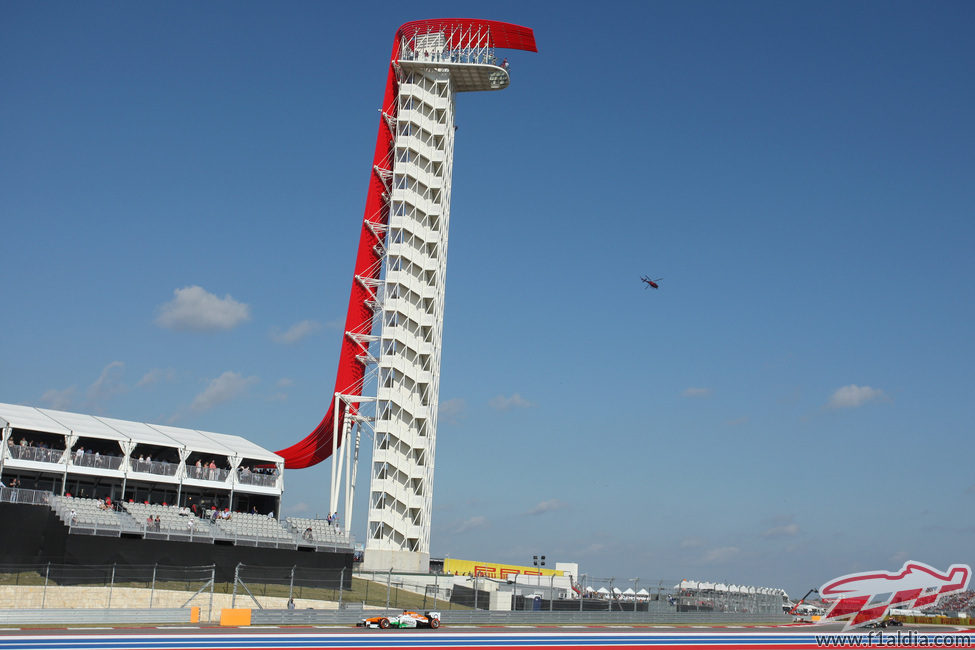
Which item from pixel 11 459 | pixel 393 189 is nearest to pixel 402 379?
pixel 393 189

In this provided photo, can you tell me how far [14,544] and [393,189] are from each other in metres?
35.4

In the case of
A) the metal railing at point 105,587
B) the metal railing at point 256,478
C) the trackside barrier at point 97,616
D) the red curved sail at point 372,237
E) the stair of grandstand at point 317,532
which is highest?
the red curved sail at point 372,237

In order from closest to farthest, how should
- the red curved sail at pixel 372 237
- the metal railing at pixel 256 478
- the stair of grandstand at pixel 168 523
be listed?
the stair of grandstand at pixel 168 523 → the metal railing at pixel 256 478 → the red curved sail at pixel 372 237

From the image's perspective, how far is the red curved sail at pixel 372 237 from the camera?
228 feet

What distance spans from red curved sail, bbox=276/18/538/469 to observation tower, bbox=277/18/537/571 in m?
0.08

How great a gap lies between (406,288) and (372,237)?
5.53 meters

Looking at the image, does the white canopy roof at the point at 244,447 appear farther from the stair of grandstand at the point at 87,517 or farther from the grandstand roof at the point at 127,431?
the stair of grandstand at the point at 87,517

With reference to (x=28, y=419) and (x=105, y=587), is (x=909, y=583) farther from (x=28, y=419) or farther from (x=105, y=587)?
(x=28, y=419)

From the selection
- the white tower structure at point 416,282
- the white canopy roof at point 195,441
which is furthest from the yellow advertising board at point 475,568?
the white canopy roof at point 195,441

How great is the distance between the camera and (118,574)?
4409 cm

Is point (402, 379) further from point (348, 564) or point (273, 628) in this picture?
point (273, 628)

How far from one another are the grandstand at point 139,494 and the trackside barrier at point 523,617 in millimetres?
8437

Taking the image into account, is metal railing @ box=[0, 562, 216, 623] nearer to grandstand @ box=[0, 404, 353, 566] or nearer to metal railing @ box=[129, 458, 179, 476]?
grandstand @ box=[0, 404, 353, 566]

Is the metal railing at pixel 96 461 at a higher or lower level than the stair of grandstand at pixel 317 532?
higher
